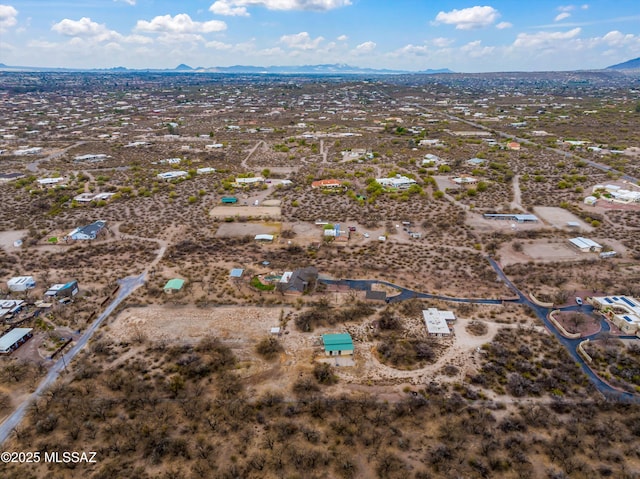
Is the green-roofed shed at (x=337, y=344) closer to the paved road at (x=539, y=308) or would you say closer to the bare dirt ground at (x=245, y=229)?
the paved road at (x=539, y=308)

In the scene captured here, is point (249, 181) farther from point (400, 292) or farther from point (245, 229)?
point (400, 292)

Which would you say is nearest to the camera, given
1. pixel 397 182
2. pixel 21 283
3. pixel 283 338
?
pixel 283 338

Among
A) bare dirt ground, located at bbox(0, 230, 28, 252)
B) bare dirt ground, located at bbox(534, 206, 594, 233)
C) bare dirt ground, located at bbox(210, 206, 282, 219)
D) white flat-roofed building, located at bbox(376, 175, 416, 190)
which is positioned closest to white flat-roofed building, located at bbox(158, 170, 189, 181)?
bare dirt ground, located at bbox(210, 206, 282, 219)

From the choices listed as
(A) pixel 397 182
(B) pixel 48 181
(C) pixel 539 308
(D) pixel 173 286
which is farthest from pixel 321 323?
(B) pixel 48 181

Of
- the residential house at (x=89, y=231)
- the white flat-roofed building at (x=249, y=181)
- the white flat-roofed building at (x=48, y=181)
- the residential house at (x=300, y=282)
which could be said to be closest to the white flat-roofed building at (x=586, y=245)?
the residential house at (x=300, y=282)

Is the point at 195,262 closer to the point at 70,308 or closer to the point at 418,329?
the point at 70,308

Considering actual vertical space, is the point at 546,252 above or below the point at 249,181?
below

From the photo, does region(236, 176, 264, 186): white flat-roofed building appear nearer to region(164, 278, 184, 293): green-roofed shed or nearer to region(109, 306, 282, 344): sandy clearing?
region(164, 278, 184, 293): green-roofed shed
